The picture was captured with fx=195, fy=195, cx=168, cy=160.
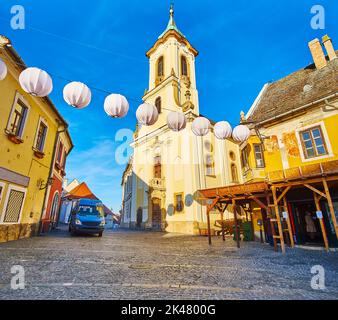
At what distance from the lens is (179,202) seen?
1998cm

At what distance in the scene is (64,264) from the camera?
555 centimetres

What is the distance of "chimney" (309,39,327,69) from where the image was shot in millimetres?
13398

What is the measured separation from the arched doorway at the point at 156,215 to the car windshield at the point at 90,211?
9.05 meters

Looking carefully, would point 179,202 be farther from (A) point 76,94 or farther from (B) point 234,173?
(A) point 76,94

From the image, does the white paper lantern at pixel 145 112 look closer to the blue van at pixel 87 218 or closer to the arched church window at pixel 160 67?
the blue van at pixel 87 218

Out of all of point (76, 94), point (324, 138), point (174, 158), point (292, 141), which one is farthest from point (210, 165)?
point (76, 94)

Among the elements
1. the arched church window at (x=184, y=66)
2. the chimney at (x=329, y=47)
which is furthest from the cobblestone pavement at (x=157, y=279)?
the arched church window at (x=184, y=66)

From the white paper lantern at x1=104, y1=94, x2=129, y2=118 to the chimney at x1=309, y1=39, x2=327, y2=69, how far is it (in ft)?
47.5

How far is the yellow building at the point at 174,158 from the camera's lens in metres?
19.6

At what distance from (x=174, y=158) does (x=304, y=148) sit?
41.2 feet

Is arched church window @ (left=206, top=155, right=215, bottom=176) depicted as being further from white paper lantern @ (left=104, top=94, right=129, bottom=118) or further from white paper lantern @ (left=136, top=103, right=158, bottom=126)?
white paper lantern @ (left=104, top=94, right=129, bottom=118)

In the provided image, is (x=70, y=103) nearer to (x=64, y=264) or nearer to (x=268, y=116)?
(x=64, y=264)
